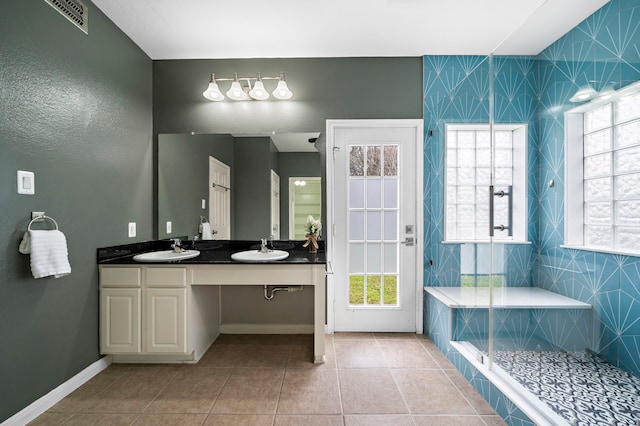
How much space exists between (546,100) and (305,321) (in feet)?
8.13

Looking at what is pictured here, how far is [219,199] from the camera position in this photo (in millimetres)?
2793

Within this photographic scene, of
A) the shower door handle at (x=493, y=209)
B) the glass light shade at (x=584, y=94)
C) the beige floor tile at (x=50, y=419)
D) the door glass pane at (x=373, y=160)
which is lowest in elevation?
the beige floor tile at (x=50, y=419)

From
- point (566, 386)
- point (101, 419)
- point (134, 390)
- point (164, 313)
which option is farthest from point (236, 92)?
point (566, 386)

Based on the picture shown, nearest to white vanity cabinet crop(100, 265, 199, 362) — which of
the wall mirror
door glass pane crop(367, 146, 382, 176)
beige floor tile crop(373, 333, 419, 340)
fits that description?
the wall mirror

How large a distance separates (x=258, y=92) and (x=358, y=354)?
235cm

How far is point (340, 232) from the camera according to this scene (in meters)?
2.90

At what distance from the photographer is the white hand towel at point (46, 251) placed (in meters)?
1.64

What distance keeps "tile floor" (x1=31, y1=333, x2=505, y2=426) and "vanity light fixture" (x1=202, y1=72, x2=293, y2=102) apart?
218cm

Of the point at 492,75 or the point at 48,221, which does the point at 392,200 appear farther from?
the point at 48,221

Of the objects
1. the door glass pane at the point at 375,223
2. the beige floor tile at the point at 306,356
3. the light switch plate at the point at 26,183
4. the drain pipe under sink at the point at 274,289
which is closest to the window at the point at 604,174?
the door glass pane at the point at 375,223

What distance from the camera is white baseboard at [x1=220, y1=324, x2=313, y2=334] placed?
2934 millimetres

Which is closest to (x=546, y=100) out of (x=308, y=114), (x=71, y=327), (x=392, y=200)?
(x=392, y=200)

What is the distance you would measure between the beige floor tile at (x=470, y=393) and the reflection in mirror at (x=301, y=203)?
1.55 meters

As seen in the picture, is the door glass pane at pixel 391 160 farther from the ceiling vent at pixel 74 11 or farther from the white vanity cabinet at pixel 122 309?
the ceiling vent at pixel 74 11
